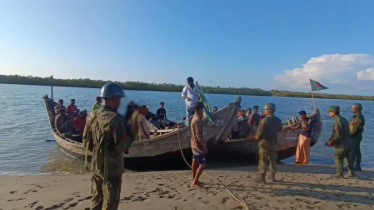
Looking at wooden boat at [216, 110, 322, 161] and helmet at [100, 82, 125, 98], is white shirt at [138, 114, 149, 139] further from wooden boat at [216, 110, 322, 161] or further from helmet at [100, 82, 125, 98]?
helmet at [100, 82, 125, 98]

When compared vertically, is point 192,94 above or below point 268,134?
above

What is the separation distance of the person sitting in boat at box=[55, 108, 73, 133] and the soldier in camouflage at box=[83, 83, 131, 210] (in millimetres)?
9780

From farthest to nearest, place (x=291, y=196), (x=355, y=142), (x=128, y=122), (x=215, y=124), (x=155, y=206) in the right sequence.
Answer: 1. (x=215, y=124)
2. (x=355, y=142)
3. (x=291, y=196)
4. (x=155, y=206)
5. (x=128, y=122)

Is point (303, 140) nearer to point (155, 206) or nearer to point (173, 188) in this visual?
point (173, 188)

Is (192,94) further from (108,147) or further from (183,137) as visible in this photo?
(108,147)

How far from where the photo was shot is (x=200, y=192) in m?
5.61

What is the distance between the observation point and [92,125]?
11.0ft

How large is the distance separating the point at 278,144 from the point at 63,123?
9.09 meters

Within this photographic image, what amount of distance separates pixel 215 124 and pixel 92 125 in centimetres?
560

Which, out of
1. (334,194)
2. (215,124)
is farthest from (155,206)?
(215,124)

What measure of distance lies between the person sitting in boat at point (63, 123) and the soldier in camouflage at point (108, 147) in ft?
32.1

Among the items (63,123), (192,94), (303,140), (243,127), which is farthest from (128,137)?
(63,123)

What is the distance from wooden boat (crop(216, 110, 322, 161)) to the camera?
975 cm

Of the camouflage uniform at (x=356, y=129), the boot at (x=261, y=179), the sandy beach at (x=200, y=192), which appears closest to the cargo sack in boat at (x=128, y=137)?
the sandy beach at (x=200, y=192)
